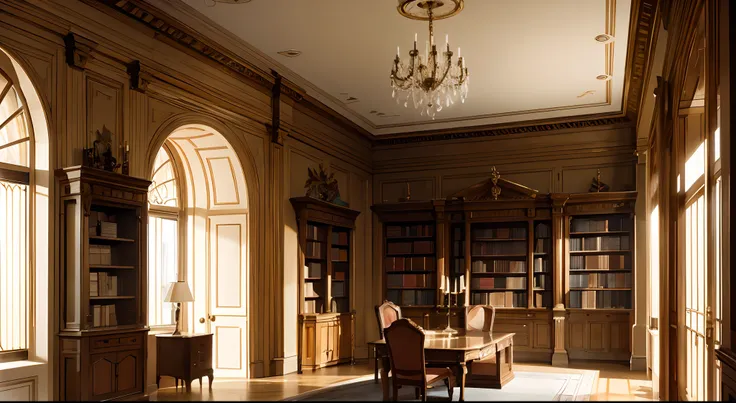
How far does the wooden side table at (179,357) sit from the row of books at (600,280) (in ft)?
20.9

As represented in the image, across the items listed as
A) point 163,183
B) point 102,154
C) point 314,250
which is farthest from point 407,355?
point 163,183

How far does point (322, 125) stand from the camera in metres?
11.4

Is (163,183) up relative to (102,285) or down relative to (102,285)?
up

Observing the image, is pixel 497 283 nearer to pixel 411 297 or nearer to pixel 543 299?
pixel 543 299

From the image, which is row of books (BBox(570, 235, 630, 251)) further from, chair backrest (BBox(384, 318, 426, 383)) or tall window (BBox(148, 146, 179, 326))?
tall window (BBox(148, 146, 179, 326))

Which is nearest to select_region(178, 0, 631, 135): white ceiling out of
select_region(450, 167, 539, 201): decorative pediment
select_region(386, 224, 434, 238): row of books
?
select_region(450, 167, 539, 201): decorative pediment

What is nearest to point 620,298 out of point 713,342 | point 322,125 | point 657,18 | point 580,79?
point 580,79

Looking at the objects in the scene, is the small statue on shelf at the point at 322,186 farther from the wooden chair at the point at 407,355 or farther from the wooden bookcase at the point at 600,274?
the wooden chair at the point at 407,355

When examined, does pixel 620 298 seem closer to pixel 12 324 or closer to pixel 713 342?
pixel 713 342

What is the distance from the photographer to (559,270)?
11.7 m

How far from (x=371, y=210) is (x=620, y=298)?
4.47 metres

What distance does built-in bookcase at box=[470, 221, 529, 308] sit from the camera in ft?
39.8

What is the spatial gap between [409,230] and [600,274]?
3283 millimetres

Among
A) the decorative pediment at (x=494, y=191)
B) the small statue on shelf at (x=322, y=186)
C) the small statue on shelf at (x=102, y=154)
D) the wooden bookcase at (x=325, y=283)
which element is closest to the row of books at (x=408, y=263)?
the wooden bookcase at (x=325, y=283)
